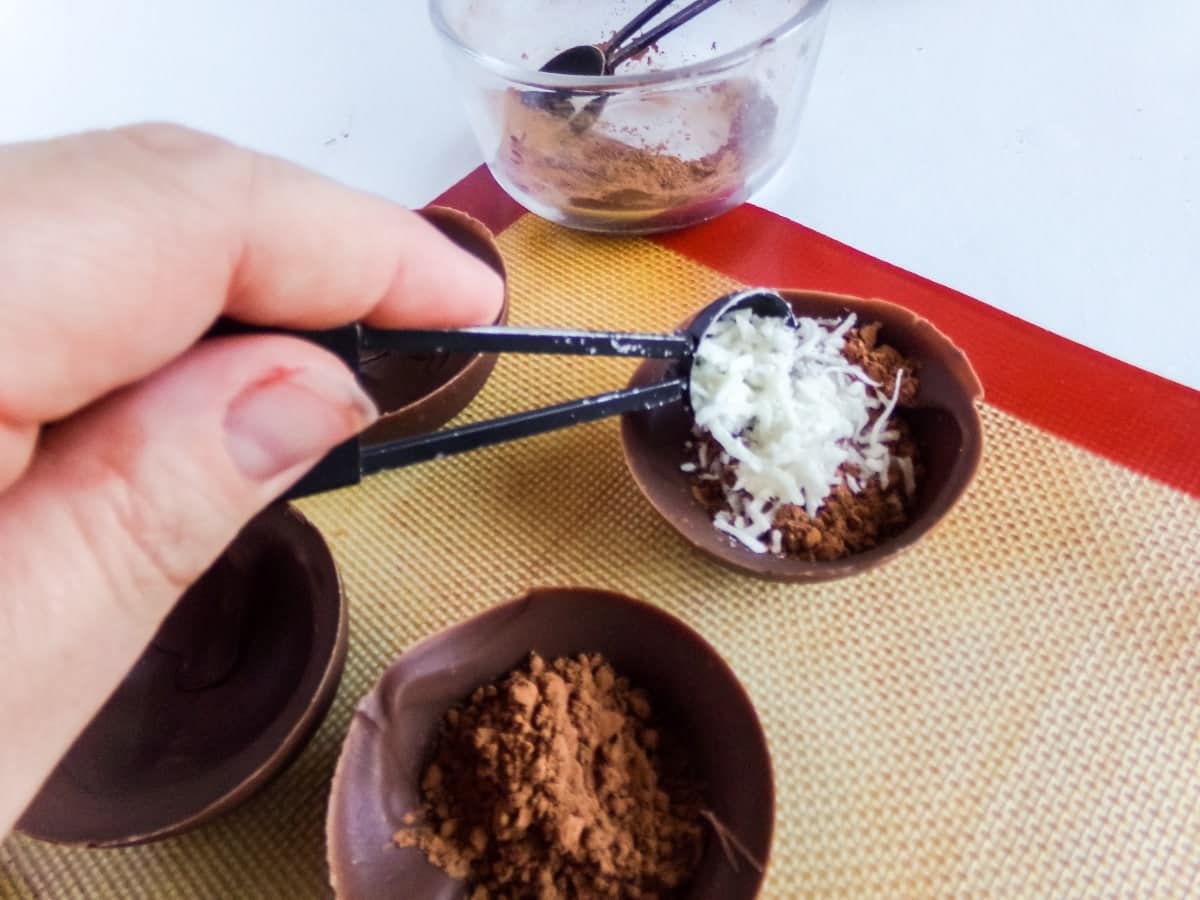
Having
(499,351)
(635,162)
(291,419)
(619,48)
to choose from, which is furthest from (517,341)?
(619,48)

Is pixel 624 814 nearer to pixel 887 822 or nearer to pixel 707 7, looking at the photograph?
pixel 887 822

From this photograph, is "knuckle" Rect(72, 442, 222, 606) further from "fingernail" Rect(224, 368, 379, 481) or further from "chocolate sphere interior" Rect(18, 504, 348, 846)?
"chocolate sphere interior" Rect(18, 504, 348, 846)

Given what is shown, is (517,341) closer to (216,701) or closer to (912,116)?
(216,701)

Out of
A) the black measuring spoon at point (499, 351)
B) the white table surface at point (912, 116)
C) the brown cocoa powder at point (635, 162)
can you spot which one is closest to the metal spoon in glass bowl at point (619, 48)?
the brown cocoa powder at point (635, 162)

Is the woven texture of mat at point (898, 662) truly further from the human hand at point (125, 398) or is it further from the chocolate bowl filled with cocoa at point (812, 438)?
the human hand at point (125, 398)

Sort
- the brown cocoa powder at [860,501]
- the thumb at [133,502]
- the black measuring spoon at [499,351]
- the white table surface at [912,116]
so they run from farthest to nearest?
the white table surface at [912,116] < the brown cocoa powder at [860,501] < the black measuring spoon at [499,351] < the thumb at [133,502]

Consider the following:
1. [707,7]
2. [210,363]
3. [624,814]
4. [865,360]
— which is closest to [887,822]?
[624,814]
